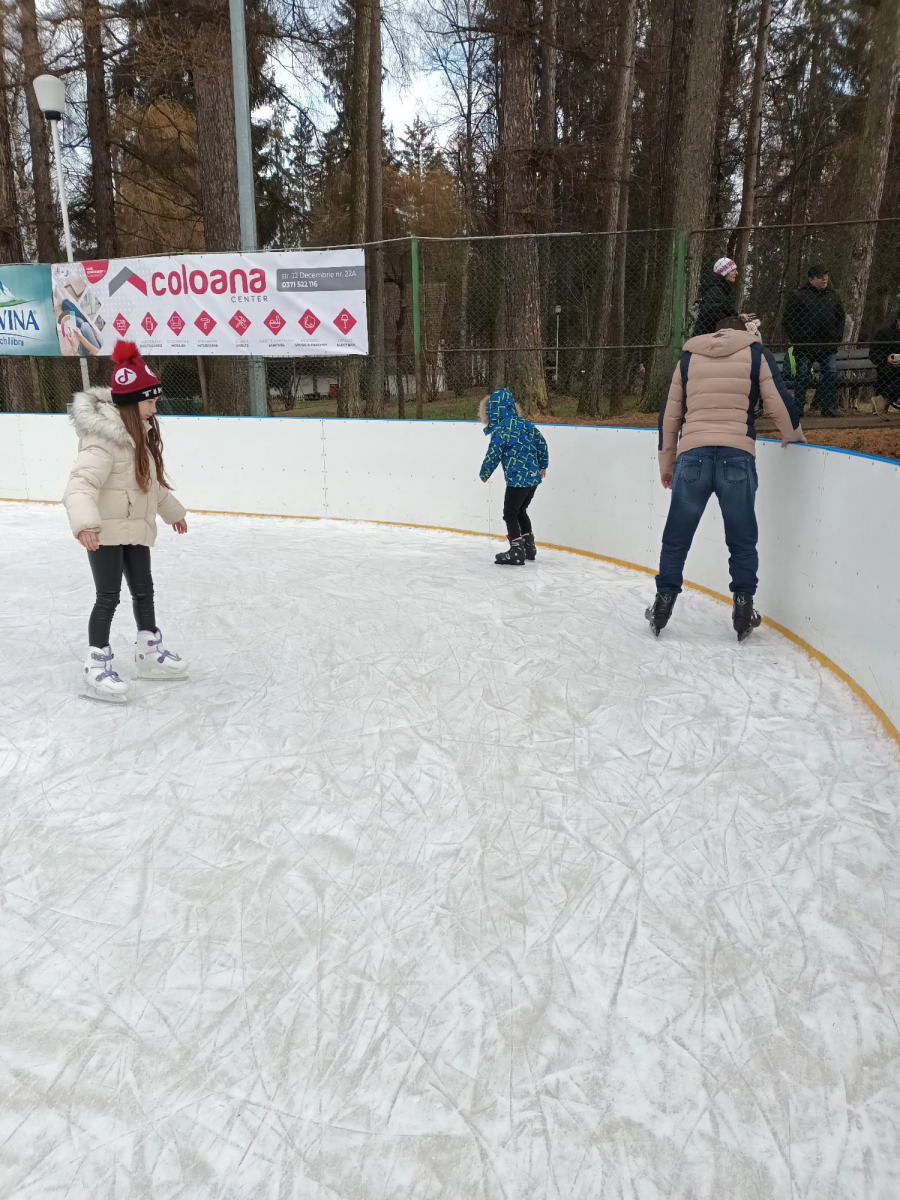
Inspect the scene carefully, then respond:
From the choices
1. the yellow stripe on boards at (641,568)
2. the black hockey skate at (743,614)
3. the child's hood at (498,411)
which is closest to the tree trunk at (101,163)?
the yellow stripe on boards at (641,568)

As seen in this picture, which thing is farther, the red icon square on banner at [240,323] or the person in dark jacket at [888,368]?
the red icon square on banner at [240,323]

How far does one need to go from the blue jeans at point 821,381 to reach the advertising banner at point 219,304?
3551mm

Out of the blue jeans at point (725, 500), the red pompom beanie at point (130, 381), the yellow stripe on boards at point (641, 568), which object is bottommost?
the yellow stripe on boards at point (641, 568)

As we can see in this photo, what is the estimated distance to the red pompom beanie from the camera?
355 cm

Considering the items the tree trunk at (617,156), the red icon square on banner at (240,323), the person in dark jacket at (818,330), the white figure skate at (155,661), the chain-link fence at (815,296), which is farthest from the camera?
the tree trunk at (617,156)

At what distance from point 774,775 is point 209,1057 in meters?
1.95

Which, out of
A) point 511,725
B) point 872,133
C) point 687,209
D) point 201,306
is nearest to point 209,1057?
point 511,725

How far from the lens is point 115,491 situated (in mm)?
3613

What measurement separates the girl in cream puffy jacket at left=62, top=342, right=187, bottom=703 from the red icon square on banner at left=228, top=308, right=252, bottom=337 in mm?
4763

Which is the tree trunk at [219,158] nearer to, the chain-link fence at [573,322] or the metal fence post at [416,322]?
the chain-link fence at [573,322]

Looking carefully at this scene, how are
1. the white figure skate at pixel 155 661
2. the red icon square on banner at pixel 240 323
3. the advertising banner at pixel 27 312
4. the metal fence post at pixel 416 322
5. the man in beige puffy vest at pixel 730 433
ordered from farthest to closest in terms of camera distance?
1. the advertising banner at pixel 27 312
2. the red icon square on banner at pixel 240 323
3. the metal fence post at pixel 416 322
4. the man in beige puffy vest at pixel 730 433
5. the white figure skate at pixel 155 661

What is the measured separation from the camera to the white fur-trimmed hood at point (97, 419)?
11.6 feet

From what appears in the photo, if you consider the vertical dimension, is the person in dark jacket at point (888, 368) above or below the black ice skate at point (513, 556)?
above

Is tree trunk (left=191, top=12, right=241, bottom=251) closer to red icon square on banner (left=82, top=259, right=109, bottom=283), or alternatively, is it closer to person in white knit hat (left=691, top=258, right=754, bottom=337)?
red icon square on banner (left=82, top=259, right=109, bottom=283)
